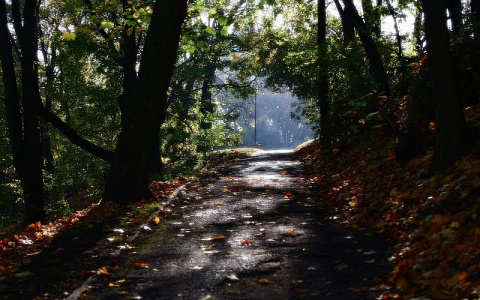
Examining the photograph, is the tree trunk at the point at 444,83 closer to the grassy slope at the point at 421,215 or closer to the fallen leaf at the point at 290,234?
the grassy slope at the point at 421,215

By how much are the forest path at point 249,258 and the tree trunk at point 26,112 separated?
3.76 m

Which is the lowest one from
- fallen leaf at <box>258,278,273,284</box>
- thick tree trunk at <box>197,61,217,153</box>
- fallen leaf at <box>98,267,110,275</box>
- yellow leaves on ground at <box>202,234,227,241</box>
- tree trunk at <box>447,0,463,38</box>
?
fallen leaf at <box>258,278,273,284</box>

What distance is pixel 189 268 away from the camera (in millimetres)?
5336

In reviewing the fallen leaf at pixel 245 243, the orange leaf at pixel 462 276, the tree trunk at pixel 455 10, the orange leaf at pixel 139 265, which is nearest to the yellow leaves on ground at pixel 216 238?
the fallen leaf at pixel 245 243

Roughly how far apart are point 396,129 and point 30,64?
8.24 metres

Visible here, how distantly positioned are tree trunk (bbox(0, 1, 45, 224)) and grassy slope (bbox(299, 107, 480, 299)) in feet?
22.0

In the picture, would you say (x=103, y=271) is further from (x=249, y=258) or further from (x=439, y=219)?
(x=439, y=219)

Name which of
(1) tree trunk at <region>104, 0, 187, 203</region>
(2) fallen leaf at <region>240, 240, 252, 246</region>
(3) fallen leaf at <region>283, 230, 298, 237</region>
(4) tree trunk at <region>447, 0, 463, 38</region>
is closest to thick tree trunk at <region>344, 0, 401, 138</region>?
(4) tree trunk at <region>447, 0, 463, 38</region>

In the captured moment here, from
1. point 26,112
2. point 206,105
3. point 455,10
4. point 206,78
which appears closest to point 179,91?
point 206,105

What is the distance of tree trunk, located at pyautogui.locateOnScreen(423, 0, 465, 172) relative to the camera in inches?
253

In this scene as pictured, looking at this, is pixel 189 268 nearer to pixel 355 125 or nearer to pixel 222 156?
pixel 355 125

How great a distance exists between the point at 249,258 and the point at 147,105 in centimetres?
458

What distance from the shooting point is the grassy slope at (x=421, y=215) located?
4.01 metres

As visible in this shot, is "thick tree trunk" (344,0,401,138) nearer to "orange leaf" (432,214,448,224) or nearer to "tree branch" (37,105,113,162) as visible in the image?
"tree branch" (37,105,113,162)
